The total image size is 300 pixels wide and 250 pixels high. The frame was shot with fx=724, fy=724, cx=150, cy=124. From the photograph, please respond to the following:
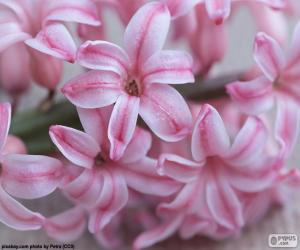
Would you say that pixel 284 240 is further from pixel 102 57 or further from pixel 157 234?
pixel 102 57

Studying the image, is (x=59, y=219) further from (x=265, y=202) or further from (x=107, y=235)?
(x=265, y=202)

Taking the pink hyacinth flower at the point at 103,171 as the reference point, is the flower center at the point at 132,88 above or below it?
above

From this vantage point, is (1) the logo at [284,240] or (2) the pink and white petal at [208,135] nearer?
(2) the pink and white petal at [208,135]

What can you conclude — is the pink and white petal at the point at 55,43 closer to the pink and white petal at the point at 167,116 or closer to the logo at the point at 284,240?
the pink and white petal at the point at 167,116

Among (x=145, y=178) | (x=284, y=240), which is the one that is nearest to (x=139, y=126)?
(x=145, y=178)

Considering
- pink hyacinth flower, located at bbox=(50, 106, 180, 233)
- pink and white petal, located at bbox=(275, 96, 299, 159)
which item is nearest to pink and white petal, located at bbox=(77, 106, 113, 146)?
pink hyacinth flower, located at bbox=(50, 106, 180, 233)

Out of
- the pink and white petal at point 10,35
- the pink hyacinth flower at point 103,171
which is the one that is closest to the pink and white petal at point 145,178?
the pink hyacinth flower at point 103,171

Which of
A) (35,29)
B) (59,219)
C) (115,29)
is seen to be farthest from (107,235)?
(115,29)
